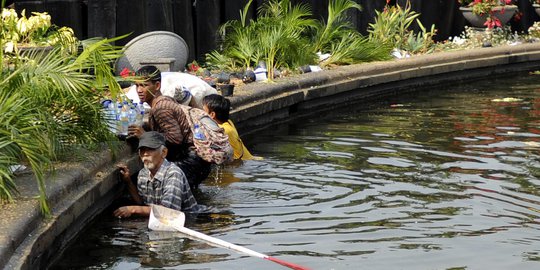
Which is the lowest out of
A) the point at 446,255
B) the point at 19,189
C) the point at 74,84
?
the point at 446,255

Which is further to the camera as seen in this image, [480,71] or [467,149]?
[480,71]

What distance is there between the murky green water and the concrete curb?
28cm

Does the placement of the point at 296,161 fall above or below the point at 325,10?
below

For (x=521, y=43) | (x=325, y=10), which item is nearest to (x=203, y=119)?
(x=325, y=10)

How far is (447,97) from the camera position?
55.8ft

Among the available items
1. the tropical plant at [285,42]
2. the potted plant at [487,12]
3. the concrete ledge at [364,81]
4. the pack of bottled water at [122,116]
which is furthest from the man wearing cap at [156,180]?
the potted plant at [487,12]

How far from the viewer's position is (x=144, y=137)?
9.04 meters

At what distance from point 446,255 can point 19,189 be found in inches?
121

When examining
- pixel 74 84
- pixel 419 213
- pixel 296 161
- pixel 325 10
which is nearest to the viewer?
pixel 74 84

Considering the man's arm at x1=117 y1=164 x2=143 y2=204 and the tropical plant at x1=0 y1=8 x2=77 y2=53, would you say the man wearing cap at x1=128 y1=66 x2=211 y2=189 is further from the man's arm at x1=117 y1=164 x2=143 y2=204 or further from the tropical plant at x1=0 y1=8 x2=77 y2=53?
the tropical plant at x1=0 y1=8 x2=77 y2=53

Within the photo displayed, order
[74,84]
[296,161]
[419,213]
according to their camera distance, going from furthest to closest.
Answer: [296,161], [419,213], [74,84]

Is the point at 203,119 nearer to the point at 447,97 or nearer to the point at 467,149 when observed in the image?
the point at 467,149

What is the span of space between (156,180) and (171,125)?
97 cm

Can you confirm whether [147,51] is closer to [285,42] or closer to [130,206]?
[285,42]
